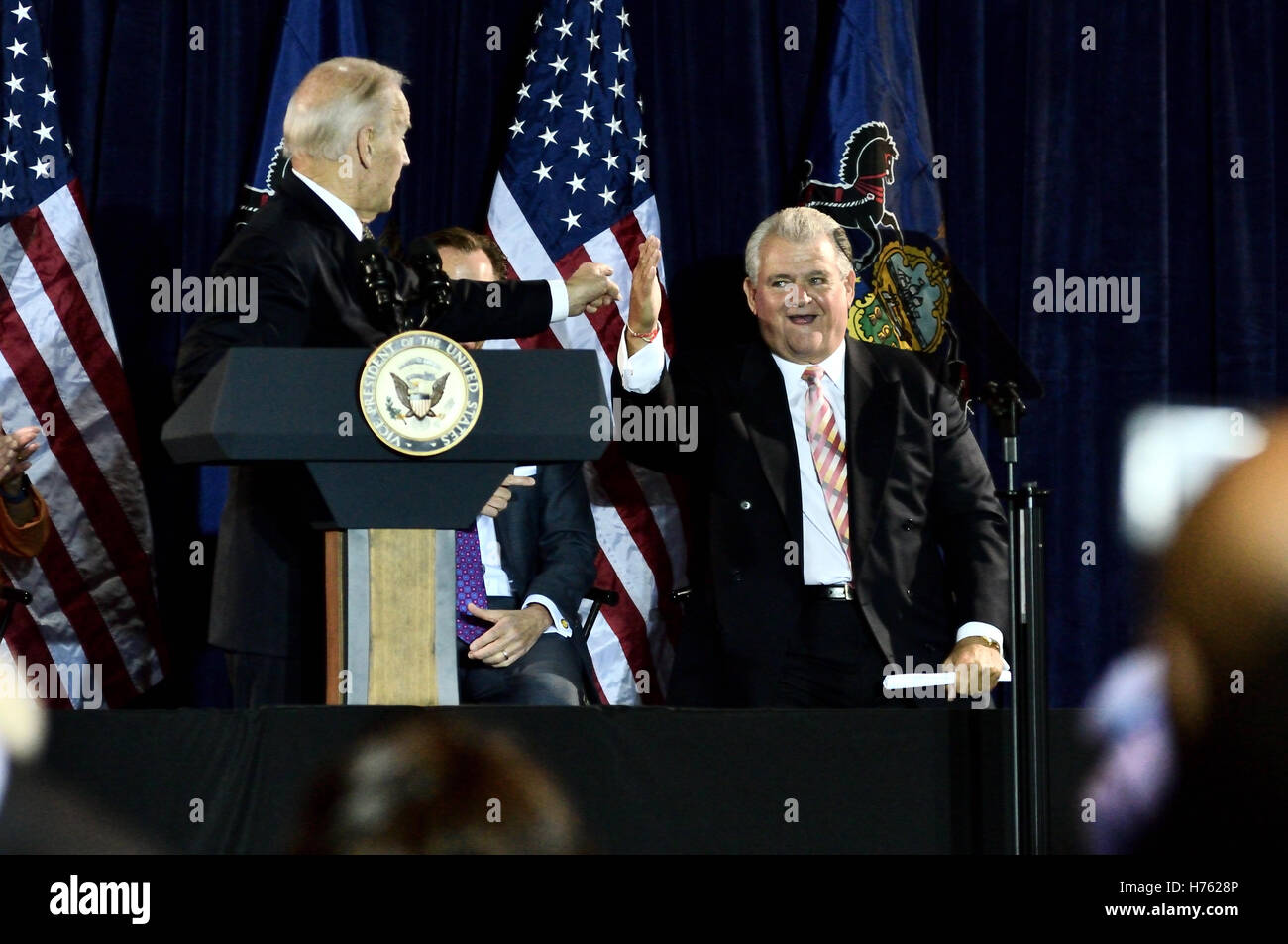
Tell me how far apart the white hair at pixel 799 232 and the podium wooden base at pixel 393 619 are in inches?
62.8

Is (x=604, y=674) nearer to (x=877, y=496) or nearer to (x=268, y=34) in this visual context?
(x=877, y=496)

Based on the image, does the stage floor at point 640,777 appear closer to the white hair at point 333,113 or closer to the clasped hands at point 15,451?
the white hair at point 333,113

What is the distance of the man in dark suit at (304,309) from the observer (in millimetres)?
2318

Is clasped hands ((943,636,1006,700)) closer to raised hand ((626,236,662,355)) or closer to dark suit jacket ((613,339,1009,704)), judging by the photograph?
dark suit jacket ((613,339,1009,704))

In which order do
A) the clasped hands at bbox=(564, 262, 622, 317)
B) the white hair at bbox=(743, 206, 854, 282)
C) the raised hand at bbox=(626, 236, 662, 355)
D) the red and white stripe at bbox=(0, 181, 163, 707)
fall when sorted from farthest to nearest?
the red and white stripe at bbox=(0, 181, 163, 707) → the white hair at bbox=(743, 206, 854, 282) → the raised hand at bbox=(626, 236, 662, 355) → the clasped hands at bbox=(564, 262, 622, 317)

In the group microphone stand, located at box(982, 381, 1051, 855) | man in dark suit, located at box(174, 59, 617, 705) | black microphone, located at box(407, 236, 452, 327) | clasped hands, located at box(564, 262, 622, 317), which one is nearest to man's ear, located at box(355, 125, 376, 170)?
man in dark suit, located at box(174, 59, 617, 705)

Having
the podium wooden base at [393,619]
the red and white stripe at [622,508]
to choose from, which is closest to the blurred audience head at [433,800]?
the podium wooden base at [393,619]

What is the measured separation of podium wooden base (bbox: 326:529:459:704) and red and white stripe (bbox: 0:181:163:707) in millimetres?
2001

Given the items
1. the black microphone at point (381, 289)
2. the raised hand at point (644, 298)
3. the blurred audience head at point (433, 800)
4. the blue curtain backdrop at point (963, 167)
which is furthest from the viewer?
the blue curtain backdrop at point (963, 167)

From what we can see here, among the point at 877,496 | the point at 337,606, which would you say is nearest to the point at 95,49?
the point at 877,496

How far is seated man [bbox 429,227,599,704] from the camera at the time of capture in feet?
10.3

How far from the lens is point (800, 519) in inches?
123

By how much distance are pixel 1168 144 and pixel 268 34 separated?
89.3 inches
